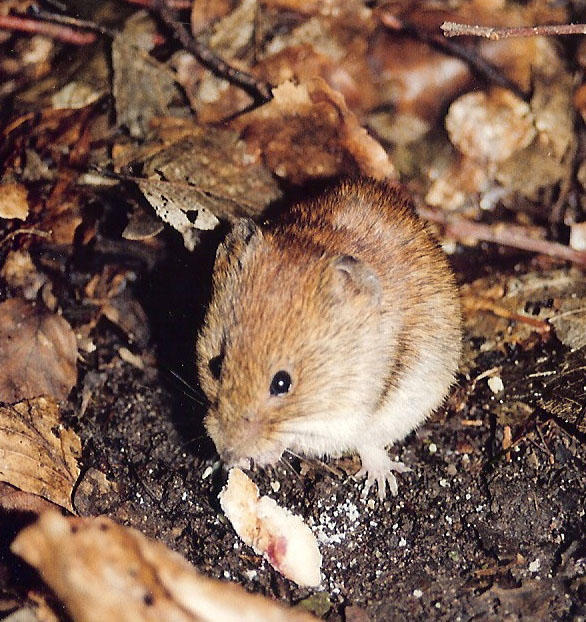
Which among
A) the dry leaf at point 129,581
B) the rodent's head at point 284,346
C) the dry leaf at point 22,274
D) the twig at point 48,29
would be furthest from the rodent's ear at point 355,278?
the twig at point 48,29

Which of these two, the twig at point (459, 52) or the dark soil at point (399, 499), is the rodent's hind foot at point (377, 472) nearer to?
the dark soil at point (399, 499)

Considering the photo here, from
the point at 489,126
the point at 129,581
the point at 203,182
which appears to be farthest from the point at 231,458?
the point at 489,126

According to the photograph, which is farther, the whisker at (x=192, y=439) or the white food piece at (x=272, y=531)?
the whisker at (x=192, y=439)

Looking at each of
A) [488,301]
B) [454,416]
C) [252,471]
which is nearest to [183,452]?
[252,471]

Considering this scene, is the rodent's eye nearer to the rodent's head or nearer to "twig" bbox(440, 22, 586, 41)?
the rodent's head

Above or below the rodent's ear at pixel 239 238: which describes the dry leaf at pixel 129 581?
below

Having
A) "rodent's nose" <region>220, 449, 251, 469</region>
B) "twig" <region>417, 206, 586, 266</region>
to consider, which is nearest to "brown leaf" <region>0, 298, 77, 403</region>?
"rodent's nose" <region>220, 449, 251, 469</region>

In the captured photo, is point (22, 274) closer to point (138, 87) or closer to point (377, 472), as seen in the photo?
point (138, 87)
